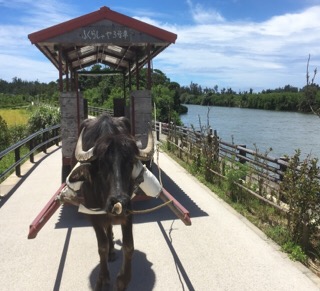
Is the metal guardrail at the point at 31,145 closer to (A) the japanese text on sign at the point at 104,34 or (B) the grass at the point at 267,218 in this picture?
(A) the japanese text on sign at the point at 104,34

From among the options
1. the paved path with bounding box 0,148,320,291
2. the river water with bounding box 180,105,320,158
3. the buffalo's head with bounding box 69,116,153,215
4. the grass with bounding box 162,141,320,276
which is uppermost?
the buffalo's head with bounding box 69,116,153,215

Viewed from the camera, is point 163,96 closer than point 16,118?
No

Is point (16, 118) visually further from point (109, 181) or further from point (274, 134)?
point (109, 181)

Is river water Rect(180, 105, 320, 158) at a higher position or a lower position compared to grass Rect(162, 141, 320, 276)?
lower

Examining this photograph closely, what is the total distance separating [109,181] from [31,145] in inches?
342

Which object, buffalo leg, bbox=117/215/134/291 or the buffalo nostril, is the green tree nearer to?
buffalo leg, bbox=117/215/134/291

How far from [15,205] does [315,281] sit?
204 inches

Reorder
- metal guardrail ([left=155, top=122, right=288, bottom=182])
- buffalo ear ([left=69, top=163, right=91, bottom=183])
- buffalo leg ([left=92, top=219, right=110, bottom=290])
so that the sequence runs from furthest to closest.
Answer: metal guardrail ([left=155, top=122, right=288, bottom=182]), buffalo leg ([left=92, top=219, right=110, bottom=290]), buffalo ear ([left=69, top=163, right=91, bottom=183])

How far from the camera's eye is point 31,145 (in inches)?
427

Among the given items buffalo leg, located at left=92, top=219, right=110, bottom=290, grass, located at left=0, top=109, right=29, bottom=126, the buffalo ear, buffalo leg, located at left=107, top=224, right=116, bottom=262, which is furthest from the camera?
grass, located at left=0, top=109, right=29, bottom=126

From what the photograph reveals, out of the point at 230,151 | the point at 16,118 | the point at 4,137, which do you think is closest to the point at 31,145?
the point at 4,137

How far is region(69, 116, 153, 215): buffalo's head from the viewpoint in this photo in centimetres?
274

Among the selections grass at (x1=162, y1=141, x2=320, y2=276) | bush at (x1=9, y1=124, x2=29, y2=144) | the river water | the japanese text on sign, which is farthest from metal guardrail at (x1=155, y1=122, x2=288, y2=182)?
bush at (x1=9, y1=124, x2=29, y2=144)

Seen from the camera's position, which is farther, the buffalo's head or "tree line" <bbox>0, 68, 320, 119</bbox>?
"tree line" <bbox>0, 68, 320, 119</bbox>
